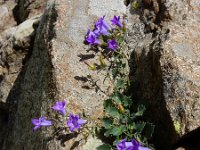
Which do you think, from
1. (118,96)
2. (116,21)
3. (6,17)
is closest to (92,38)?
(116,21)

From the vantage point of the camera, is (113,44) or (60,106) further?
(113,44)

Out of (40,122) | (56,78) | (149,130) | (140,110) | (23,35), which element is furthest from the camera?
(23,35)

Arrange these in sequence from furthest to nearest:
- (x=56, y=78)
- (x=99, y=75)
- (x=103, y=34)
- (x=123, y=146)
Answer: (x=103, y=34) < (x=99, y=75) < (x=56, y=78) < (x=123, y=146)

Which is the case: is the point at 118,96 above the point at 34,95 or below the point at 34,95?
above

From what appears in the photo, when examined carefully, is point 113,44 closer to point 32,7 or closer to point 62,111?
point 62,111

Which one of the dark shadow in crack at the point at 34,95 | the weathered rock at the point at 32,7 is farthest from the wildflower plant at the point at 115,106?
the weathered rock at the point at 32,7

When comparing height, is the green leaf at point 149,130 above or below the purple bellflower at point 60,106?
below

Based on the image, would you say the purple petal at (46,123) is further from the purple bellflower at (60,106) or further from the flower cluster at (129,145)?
the flower cluster at (129,145)

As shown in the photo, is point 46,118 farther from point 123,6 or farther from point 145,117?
point 123,6
